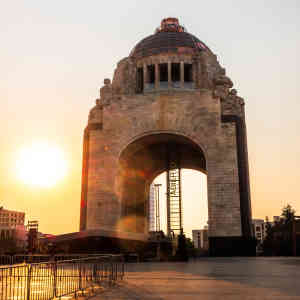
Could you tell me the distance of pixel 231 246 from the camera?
35062mm

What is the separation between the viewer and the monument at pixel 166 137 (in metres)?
36.4

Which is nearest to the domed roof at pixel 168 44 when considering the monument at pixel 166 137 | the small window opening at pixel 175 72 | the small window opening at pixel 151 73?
the monument at pixel 166 137

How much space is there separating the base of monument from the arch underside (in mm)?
8929

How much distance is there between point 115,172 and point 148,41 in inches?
692

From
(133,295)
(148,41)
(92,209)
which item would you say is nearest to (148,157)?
(92,209)

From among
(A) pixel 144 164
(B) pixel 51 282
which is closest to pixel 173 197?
(A) pixel 144 164

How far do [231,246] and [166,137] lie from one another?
485 inches

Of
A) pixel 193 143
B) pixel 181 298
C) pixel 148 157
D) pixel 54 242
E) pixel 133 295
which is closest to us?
pixel 181 298

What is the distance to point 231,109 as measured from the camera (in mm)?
39281

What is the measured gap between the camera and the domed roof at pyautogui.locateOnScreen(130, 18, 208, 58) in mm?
44750

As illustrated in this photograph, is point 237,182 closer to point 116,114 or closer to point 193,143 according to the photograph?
point 193,143

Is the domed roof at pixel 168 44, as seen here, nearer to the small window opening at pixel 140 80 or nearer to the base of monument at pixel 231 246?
the small window opening at pixel 140 80

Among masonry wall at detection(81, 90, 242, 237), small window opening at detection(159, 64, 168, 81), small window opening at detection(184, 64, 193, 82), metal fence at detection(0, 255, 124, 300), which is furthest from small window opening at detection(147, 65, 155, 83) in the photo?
metal fence at detection(0, 255, 124, 300)

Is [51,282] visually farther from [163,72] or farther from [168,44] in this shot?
[168,44]
